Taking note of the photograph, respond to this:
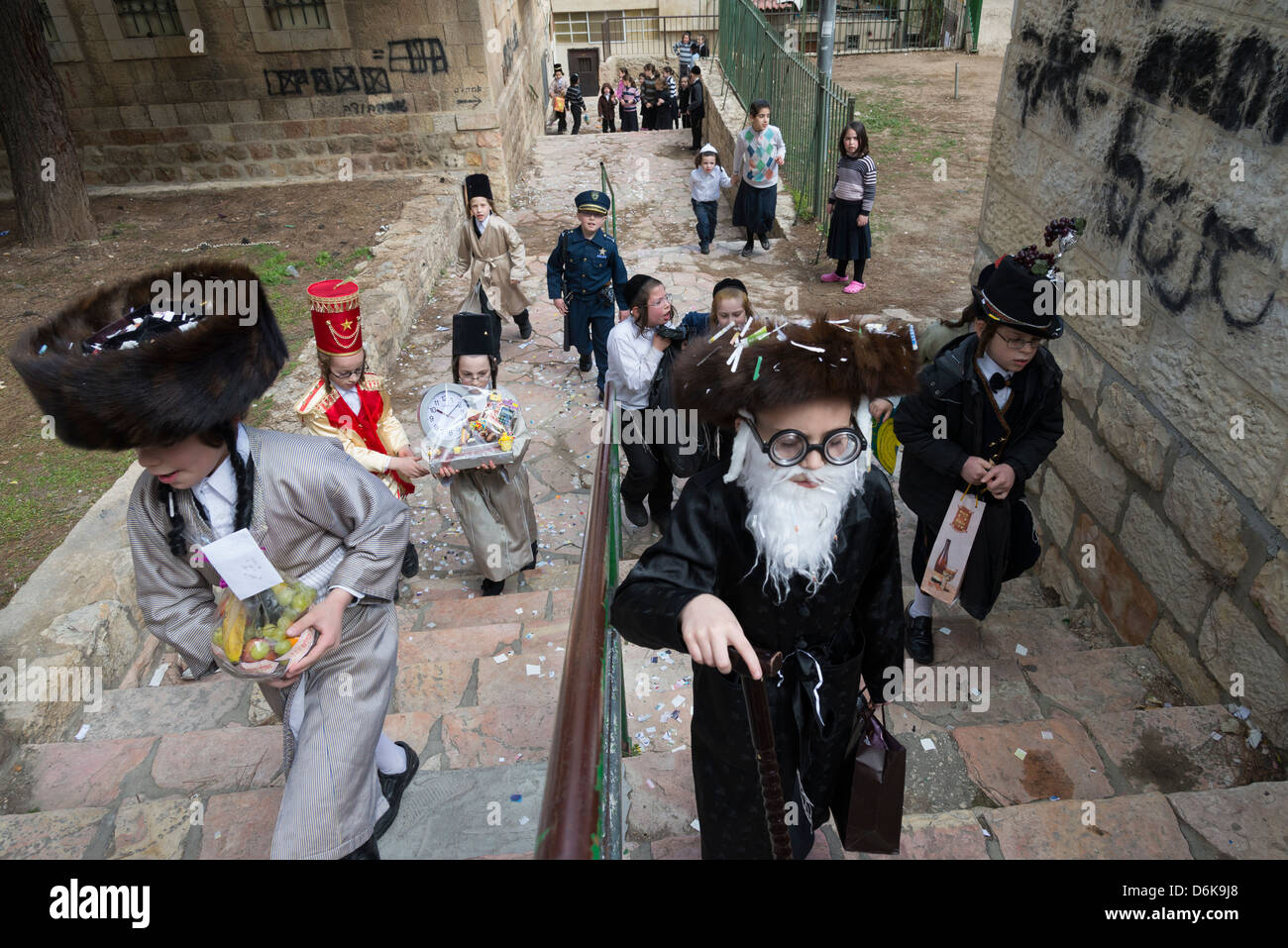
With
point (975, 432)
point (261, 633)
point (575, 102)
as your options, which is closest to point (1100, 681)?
point (975, 432)

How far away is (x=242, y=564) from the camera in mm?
2309

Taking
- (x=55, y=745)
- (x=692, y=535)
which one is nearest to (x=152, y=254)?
(x=55, y=745)

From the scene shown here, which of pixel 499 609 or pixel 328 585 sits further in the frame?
pixel 499 609

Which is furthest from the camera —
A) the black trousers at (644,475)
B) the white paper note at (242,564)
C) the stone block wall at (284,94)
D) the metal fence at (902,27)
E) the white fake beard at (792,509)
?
the metal fence at (902,27)

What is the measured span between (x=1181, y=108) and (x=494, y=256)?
6.11m

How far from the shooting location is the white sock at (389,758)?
9.53ft

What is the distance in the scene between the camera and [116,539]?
445cm

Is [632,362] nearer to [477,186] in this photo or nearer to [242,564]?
[242,564]

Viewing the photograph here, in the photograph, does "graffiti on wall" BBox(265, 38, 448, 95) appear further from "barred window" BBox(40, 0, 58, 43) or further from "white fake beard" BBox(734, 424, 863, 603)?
"white fake beard" BBox(734, 424, 863, 603)

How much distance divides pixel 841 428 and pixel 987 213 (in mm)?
3980

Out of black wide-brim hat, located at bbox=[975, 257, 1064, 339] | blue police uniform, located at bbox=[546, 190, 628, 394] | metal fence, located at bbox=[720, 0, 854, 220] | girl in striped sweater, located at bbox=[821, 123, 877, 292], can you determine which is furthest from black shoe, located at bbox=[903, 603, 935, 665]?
metal fence, located at bbox=[720, 0, 854, 220]

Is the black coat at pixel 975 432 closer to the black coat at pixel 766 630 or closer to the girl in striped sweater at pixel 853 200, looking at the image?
the black coat at pixel 766 630

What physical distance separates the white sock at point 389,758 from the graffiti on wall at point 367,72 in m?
11.6

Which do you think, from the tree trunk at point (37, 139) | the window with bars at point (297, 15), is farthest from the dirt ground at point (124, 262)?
the window with bars at point (297, 15)
